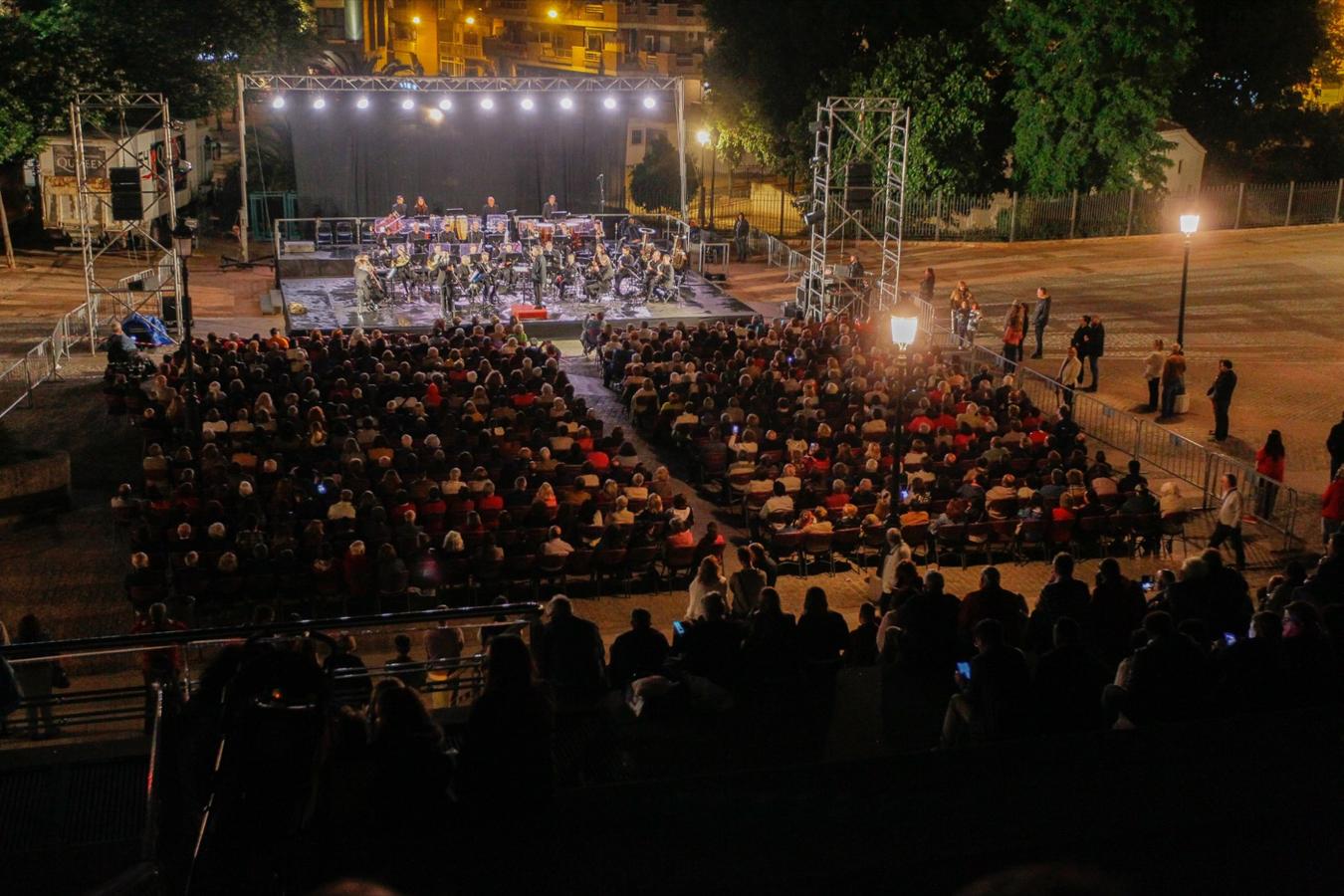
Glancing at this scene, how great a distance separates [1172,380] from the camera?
19906 mm

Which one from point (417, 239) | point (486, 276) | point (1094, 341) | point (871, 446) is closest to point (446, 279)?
point (486, 276)

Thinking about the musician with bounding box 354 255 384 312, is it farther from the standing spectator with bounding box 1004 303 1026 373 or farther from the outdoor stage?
the standing spectator with bounding box 1004 303 1026 373

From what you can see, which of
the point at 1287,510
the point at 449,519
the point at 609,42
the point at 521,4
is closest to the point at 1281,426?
the point at 1287,510

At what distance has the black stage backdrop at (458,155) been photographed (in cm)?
3500

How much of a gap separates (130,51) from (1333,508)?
1362 inches

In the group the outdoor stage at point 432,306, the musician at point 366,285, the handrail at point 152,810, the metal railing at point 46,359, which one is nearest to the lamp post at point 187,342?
the metal railing at point 46,359

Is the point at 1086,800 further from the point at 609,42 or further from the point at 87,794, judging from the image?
the point at 609,42

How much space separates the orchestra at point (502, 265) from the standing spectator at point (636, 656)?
18.2 metres

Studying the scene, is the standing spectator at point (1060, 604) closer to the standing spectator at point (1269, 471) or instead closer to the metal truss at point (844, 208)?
the standing spectator at point (1269, 471)

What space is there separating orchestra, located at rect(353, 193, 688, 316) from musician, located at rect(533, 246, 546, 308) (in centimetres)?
2

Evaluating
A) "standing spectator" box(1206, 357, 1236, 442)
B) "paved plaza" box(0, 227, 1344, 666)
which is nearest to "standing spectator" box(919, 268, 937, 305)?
"paved plaza" box(0, 227, 1344, 666)

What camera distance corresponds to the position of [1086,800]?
533 centimetres

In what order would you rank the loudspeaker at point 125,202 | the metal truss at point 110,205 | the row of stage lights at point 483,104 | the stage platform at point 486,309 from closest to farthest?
the metal truss at point 110,205 < the loudspeaker at point 125,202 < the stage platform at point 486,309 < the row of stage lights at point 483,104

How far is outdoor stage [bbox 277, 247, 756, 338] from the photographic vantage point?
2586 cm
